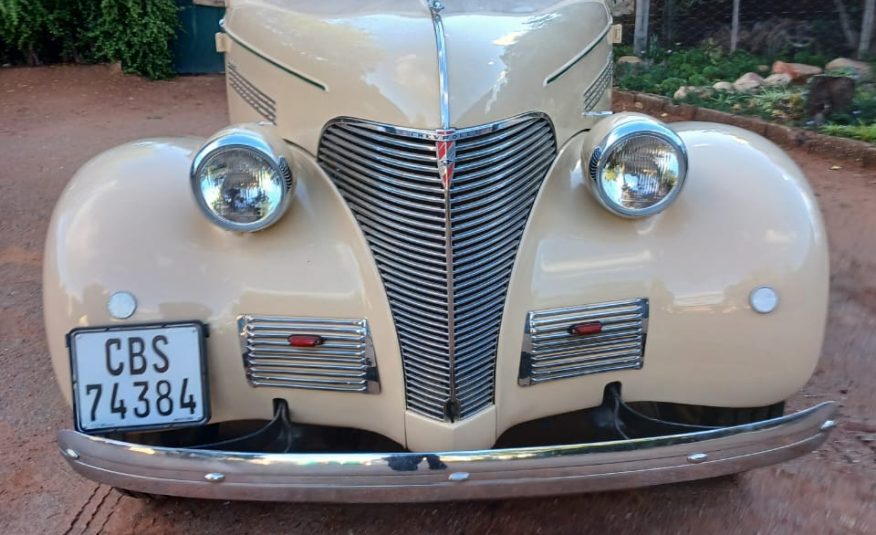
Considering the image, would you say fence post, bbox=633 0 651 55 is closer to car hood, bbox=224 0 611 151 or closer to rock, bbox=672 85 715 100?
rock, bbox=672 85 715 100

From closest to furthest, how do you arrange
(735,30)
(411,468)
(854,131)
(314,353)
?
(411,468)
(314,353)
(854,131)
(735,30)

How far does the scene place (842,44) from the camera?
377 inches

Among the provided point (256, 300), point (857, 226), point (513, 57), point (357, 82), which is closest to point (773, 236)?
point (513, 57)

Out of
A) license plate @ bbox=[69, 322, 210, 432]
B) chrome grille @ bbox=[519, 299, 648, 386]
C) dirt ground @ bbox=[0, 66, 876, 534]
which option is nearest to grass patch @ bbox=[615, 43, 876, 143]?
dirt ground @ bbox=[0, 66, 876, 534]

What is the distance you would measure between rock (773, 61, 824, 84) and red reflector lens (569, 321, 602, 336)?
7.66m

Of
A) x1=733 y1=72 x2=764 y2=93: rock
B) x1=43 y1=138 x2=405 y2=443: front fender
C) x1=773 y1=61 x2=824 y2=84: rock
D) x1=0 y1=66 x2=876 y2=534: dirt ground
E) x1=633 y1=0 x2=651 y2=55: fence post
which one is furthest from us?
x1=633 y1=0 x2=651 y2=55: fence post

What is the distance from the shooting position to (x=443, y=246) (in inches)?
90.5

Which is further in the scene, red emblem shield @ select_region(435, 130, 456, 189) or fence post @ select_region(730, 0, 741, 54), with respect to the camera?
fence post @ select_region(730, 0, 741, 54)

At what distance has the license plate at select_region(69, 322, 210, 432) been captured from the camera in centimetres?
225

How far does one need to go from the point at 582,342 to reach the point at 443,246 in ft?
1.66

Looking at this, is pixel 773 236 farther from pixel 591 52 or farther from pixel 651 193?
pixel 591 52

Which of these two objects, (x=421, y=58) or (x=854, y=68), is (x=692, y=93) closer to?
(x=854, y=68)

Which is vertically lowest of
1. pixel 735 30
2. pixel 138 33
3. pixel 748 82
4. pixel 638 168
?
pixel 748 82

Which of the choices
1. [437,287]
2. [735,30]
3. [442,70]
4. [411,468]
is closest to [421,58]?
[442,70]
